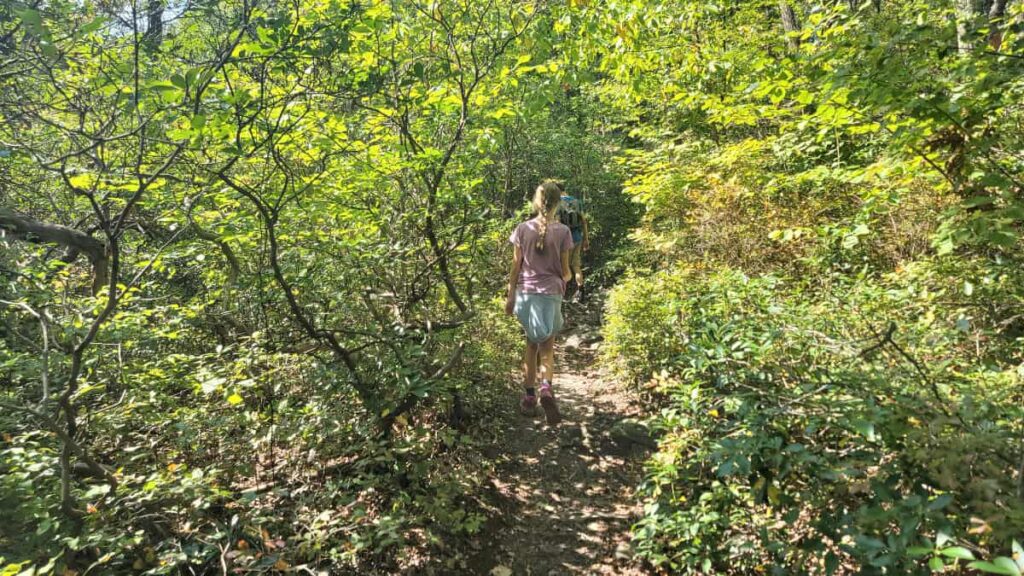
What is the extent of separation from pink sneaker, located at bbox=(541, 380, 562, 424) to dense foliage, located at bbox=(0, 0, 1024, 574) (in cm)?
65

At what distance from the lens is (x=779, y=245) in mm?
5426

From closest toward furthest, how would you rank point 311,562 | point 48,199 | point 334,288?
point 311,562 → point 334,288 → point 48,199

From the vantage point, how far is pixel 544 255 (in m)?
4.31

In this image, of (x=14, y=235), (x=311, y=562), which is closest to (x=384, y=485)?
(x=311, y=562)

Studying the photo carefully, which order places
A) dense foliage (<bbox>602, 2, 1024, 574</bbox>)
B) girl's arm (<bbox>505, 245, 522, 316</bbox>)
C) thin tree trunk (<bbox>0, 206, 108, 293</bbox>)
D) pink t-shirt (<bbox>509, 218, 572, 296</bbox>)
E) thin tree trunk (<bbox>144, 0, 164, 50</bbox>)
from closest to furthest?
dense foliage (<bbox>602, 2, 1024, 574</bbox>), thin tree trunk (<bbox>144, 0, 164, 50</bbox>), thin tree trunk (<bbox>0, 206, 108, 293</bbox>), pink t-shirt (<bbox>509, 218, 572, 296</bbox>), girl's arm (<bbox>505, 245, 522, 316</bbox>)

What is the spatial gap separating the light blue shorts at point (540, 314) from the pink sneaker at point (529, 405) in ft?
2.39

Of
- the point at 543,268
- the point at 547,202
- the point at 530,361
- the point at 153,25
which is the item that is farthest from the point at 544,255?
the point at 153,25

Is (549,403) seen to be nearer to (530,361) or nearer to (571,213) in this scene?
(530,361)

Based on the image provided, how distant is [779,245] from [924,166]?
1.68 meters

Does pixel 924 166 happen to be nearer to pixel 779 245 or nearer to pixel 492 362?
pixel 779 245

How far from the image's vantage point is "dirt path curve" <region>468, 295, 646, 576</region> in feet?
11.0

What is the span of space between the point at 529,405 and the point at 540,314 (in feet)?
3.50

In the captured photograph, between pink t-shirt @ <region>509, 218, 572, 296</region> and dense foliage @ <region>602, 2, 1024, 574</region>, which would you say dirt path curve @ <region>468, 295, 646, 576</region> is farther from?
pink t-shirt @ <region>509, 218, 572, 296</region>

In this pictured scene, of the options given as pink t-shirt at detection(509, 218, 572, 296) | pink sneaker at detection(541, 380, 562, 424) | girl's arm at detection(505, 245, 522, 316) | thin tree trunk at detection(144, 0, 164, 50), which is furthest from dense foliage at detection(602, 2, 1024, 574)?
thin tree trunk at detection(144, 0, 164, 50)
